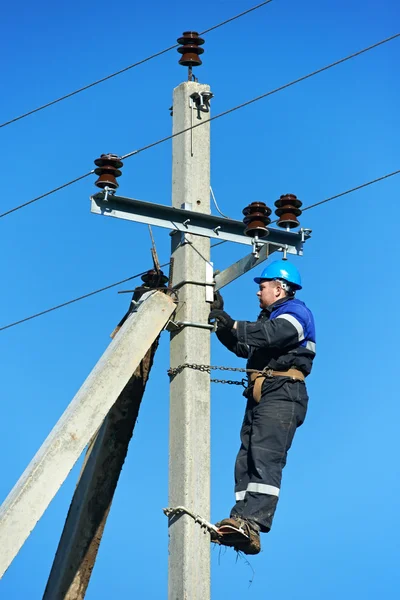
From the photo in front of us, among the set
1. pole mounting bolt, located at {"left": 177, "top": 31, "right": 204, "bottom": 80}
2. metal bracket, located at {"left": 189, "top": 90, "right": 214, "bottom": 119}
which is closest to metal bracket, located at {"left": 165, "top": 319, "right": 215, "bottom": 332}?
metal bracket, located at {"left": 189, "top": 90, "right": 214, "bottom": 119}

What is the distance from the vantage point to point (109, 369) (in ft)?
28.6

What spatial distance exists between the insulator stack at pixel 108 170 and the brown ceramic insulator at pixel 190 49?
119 cm

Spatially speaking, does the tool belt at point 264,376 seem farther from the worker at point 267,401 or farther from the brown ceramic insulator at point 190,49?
the brown ceramic insulator at point 190,49

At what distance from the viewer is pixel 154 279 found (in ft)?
31.1

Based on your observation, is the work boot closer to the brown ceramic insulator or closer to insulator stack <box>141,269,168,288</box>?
insulator stack <box>141,269,168,288</box>

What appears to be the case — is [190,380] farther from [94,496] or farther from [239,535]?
[94,496]

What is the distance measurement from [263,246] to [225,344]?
0.88 meters

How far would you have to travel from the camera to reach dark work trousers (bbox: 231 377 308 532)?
889 centimetres

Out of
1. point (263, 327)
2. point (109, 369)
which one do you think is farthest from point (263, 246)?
point (109, 369)

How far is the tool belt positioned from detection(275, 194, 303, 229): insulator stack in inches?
37.8

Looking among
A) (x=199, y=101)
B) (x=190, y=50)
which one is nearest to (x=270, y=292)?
Result: (x=199, y=101)

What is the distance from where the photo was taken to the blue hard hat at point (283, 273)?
9.77 metres

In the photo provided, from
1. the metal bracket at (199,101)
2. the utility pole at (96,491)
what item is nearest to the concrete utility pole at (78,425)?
the utility pole at (96,491)

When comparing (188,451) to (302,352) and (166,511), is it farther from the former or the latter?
(302,352)
